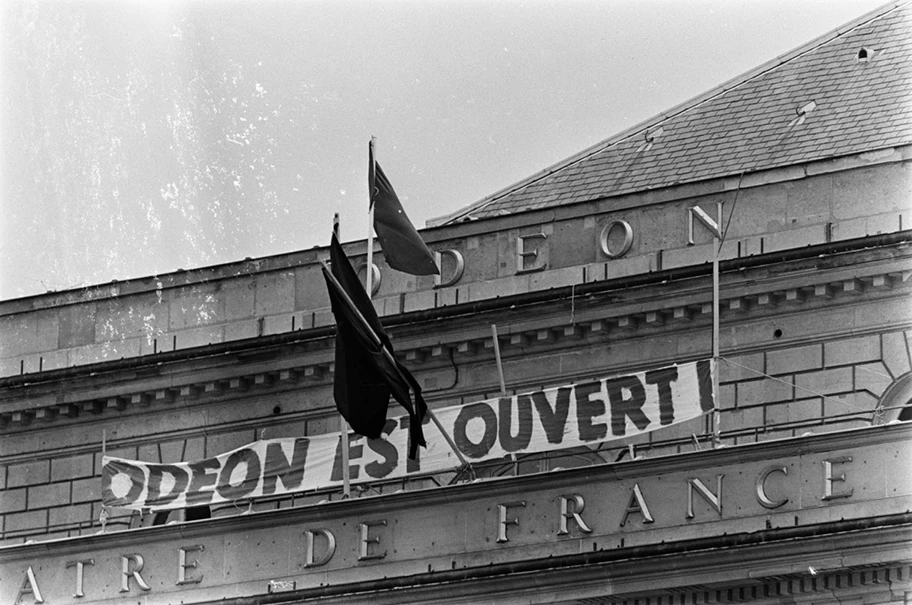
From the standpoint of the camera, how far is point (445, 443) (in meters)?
40.6

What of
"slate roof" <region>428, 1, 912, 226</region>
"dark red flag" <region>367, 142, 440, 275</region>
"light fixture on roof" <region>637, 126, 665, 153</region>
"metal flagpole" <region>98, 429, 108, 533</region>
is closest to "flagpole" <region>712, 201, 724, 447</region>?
"slate roof" <region>428, 1, 912, 226</region>

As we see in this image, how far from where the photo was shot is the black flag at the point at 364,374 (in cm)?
3831

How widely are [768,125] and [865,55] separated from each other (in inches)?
86.8

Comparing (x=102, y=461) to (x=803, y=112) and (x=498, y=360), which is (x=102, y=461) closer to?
(x=498, y=360)

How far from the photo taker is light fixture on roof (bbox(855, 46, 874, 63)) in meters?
49.8

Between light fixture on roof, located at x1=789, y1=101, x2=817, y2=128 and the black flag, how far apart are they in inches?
513

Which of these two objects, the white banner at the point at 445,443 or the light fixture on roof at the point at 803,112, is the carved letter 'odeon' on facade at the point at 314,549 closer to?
the white banner at the point at 445,443

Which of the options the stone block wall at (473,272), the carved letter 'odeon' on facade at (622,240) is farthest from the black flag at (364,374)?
the stone block wall at (473,272)

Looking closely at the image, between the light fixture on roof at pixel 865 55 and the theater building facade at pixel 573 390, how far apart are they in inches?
2.7

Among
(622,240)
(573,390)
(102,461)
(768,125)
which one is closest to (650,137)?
(768,125)

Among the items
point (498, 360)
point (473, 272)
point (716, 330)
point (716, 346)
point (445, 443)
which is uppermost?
point (473, 272)

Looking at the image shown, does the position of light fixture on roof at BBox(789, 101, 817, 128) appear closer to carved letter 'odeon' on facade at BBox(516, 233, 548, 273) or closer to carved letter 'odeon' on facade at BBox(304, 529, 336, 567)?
carved letter 'odeon' on facade at BBox(516, 233, 548, 273)

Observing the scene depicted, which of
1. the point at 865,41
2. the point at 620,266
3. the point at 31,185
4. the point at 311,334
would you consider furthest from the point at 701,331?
the point at 31,185

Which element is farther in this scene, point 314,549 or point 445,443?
point 445,443
